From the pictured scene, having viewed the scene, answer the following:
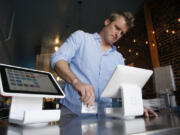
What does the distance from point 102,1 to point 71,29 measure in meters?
1.55

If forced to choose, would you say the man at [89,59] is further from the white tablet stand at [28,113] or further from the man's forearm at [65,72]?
the white tablet stand at [28,113]

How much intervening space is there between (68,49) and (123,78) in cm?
46

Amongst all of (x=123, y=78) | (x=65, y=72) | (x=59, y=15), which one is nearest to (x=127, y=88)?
(x=123, y=78)

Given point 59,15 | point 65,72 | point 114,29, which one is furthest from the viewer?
point 59,15

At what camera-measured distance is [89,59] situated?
113cm

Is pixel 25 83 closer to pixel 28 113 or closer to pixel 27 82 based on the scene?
pixel 27 82

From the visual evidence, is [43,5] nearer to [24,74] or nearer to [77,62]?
[77,62]

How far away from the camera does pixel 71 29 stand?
4719 millimetres

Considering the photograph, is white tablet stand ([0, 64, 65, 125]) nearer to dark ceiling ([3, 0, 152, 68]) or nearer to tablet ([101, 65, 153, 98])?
tablet ([101, 65, 153, 98])

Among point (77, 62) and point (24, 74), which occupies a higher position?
point (77, 62)

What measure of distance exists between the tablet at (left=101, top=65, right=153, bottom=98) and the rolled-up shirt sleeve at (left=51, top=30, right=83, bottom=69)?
356 millimetres

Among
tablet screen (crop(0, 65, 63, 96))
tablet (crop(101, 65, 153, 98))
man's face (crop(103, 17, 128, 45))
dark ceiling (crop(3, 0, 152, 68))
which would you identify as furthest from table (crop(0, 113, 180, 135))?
dark ceiling (crop(3, 0, 152, 68))

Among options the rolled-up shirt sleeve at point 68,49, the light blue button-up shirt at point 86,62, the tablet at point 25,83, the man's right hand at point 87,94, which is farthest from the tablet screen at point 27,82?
Result: the light blue button-up shirt at point 86,62

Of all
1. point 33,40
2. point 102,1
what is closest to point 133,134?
point 102,1
